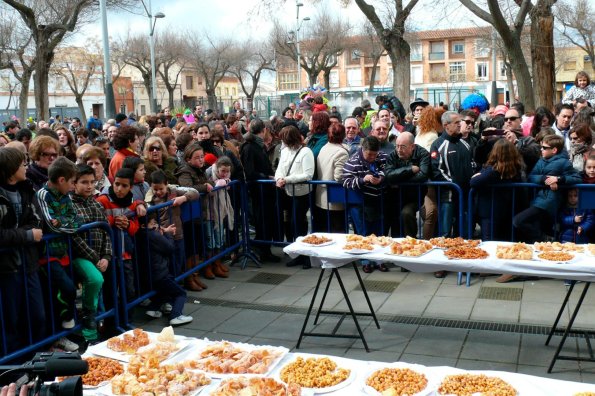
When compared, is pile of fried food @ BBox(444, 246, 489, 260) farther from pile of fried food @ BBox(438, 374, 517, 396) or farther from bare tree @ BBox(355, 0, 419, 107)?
bare tree @ BBox(355, 0, 419, 107)

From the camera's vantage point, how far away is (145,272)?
675 cm

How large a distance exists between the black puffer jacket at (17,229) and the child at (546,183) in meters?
5.40

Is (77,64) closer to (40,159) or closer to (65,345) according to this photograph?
(40,159)

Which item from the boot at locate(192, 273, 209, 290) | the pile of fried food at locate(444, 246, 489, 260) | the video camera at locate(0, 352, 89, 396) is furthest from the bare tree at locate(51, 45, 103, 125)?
the video camera at locate(0, 352, 89, 396)

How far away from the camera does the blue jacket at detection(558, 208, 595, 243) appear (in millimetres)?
7293

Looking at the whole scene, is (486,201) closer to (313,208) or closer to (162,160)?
(313,208)

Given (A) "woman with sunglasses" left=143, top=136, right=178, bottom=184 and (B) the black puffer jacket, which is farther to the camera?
(A) "woman with sunglasses" left=143, top=136, right=178, bottom=184

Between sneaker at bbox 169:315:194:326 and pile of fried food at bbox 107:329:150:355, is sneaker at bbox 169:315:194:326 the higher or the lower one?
the lower one

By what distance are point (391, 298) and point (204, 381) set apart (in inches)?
161

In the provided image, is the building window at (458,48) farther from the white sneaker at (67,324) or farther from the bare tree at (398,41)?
the white sneaker at (67,324)

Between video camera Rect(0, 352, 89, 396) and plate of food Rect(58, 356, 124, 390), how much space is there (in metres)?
1.49

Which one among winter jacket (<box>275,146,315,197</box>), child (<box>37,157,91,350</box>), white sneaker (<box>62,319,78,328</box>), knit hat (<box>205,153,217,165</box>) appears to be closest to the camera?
child (<box>37,157,91,350</box>)

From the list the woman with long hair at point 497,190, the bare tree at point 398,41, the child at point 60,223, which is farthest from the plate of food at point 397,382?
the bare tree at point 398,41

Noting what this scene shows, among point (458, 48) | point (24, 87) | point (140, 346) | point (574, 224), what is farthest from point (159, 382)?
point (458, 48)
